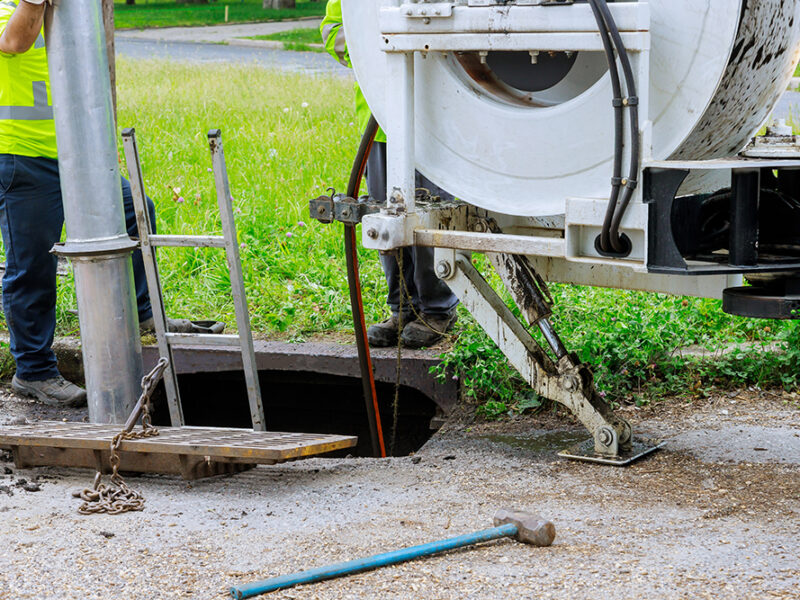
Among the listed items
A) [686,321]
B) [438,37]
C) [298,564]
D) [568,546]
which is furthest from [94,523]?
[686,321]

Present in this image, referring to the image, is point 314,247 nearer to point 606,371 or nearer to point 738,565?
point 606,371

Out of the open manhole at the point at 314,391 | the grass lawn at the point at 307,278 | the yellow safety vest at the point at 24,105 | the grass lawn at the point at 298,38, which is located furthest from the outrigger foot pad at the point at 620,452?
the grass lawn at the point at 298,38

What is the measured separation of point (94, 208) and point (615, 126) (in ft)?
6.27

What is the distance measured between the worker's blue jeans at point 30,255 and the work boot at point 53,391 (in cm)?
3

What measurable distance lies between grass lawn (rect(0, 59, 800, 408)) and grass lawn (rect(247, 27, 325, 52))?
8.78 m

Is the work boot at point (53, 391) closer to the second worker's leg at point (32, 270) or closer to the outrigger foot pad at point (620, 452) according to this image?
the second worker's leg at point (32, 270)

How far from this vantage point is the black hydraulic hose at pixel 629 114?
9.00ft

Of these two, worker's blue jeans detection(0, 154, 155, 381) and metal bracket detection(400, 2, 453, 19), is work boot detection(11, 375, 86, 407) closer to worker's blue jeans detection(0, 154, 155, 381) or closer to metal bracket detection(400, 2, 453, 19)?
worker's blue jeans detection(0, 154, 155, 381)

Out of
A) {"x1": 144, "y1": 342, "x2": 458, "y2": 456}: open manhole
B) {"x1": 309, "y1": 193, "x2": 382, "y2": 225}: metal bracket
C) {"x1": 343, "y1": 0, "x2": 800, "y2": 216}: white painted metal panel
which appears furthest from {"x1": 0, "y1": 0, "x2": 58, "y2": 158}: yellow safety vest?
{"x1": 343, "y1": 0, "x2": 800, "y2": 216}: white painted metal panel

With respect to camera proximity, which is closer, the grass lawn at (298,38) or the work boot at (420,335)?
the work boot at (420,335)

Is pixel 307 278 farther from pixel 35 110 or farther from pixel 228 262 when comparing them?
pixel 228 262

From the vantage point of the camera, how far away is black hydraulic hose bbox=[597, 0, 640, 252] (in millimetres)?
2744

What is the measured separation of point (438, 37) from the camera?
10.2 ft

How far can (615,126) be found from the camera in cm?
283
